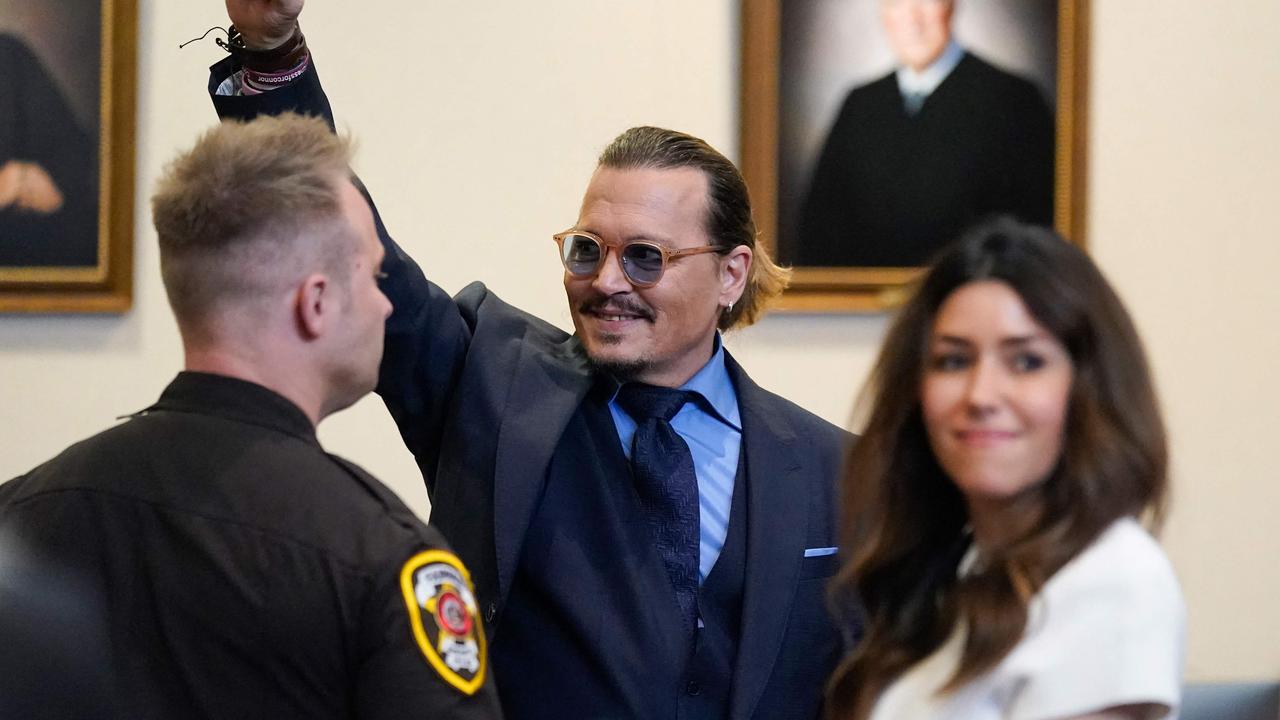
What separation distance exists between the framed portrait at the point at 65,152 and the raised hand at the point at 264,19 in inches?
52.2

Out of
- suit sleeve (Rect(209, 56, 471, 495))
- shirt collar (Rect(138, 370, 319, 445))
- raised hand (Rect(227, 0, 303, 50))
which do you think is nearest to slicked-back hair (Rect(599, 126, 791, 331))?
suit sleeve (Rect(209, 56, 471, 495))

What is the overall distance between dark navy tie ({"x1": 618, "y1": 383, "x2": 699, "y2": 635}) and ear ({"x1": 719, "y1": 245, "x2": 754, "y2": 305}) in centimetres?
29

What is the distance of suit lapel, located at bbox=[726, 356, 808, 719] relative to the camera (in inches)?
92.9

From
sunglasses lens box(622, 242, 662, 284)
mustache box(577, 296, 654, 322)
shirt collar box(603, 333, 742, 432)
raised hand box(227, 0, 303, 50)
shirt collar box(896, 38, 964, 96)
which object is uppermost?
shirt collar box(896, 38, 964, 96)

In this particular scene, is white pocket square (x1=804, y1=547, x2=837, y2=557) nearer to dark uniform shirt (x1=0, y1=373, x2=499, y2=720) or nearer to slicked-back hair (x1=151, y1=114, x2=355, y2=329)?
dark uniform shirt (x1=0, y1=373, x2=499, y2=720)

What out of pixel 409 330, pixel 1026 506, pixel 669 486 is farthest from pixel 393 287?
pixel 1026 506

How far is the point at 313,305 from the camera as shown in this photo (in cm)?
171

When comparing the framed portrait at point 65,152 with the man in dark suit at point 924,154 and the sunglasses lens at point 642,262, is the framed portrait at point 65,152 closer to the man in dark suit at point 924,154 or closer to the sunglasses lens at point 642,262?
the sunglasses lens at point 642,262

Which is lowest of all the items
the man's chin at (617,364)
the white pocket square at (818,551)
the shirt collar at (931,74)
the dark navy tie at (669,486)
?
the white pocket square at (818,551)

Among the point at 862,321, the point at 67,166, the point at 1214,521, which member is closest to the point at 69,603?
the point at 67,166

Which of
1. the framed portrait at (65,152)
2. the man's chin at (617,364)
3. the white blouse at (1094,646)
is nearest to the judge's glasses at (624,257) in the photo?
the man's chin at (617,364)

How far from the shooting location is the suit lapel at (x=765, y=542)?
236 centimetres

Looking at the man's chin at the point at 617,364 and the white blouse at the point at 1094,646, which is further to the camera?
the man's chin at the point at 617,364

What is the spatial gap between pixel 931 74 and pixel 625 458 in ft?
5.53
